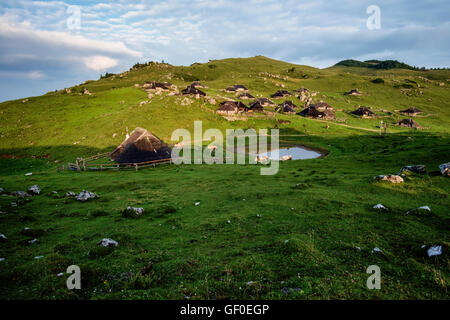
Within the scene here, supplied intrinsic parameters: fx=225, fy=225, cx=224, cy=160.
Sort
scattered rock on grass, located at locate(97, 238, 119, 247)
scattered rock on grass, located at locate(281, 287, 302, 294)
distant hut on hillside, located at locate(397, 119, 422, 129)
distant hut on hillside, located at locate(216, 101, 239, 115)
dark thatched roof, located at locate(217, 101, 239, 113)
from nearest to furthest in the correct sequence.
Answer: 1. scattered rock on grass, located at locate(281, 287, 302, 294)
2. scattered rock on grass, located at locate(97, 238, 119, 247)
3. distant hut on hillside, located at locate(216, 101, 239, 115)
4. dark thatched roof, located at locate(217, 101, 239, 113)
5. distant hut on hillside, located at locate(397, 119, 422, 129)

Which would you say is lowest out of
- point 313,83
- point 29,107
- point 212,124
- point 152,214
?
point 152,214

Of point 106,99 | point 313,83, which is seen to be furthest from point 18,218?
point 313,83

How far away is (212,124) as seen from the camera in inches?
2435

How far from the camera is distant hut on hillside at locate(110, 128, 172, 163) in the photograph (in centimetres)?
3662

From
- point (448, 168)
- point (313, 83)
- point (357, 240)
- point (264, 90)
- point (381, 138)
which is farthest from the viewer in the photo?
point (313, 83)

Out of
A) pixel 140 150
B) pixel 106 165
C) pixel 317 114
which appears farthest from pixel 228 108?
pixel 106 165

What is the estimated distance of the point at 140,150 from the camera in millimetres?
37094

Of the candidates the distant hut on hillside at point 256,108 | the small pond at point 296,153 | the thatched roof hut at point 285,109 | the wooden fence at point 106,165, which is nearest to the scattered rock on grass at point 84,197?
the wooden fence at point 106,165

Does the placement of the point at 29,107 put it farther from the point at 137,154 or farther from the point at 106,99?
the point at 137,154

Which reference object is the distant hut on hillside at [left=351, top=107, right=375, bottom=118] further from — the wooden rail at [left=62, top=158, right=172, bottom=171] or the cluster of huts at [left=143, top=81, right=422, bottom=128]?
the wooden rail at [left=62, top=158, right=172, bottom=171]

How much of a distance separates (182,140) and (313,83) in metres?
121

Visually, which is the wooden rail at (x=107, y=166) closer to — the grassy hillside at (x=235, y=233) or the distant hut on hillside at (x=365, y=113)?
the grassy hillside at (x=235, y=233)

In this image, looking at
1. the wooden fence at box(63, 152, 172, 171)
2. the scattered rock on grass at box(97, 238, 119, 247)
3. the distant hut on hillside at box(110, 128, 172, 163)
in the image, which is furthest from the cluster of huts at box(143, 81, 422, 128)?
the scattered rock on grass at box(97, 238, 119, 247)

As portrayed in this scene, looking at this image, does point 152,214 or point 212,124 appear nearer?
point 152,214
